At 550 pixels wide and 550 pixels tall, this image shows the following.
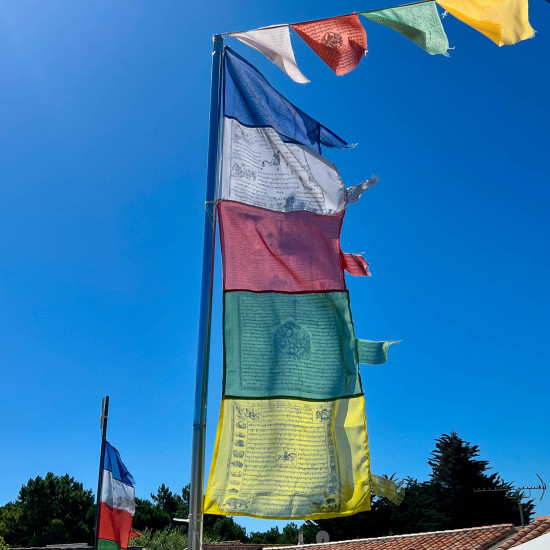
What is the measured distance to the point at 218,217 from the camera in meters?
4.89

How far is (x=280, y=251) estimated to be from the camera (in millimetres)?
5012

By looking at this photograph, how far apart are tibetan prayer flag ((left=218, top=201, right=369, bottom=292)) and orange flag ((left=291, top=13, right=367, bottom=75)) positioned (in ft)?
5.11

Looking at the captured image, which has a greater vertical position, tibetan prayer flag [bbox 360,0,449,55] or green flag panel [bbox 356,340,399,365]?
tibetan prayer flag [bbox 360,0,449,55]

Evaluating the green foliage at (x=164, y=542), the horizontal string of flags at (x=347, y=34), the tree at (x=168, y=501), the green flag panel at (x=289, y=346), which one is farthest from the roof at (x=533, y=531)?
the tree at (x=168, y=501)

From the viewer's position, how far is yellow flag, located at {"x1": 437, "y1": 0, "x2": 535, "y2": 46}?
5.41m

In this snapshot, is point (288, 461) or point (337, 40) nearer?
point (288, 461)

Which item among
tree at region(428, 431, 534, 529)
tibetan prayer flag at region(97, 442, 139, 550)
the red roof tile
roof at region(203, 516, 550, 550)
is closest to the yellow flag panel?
tibetan prayer flag at region(97, 442, 139, 550)

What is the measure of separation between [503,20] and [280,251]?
112 inches

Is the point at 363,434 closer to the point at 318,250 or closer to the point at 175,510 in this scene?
the point at 318,250

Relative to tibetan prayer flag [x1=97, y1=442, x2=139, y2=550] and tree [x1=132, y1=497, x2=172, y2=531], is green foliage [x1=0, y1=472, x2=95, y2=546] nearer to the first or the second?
tree [x1=132, y1=497, x2=172, y2=531]

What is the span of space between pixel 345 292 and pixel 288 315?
56cm

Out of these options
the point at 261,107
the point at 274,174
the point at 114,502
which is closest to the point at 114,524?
the point at 114,502

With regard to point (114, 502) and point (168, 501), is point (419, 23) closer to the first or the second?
point (114, 502)

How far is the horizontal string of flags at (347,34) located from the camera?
5617 mm
